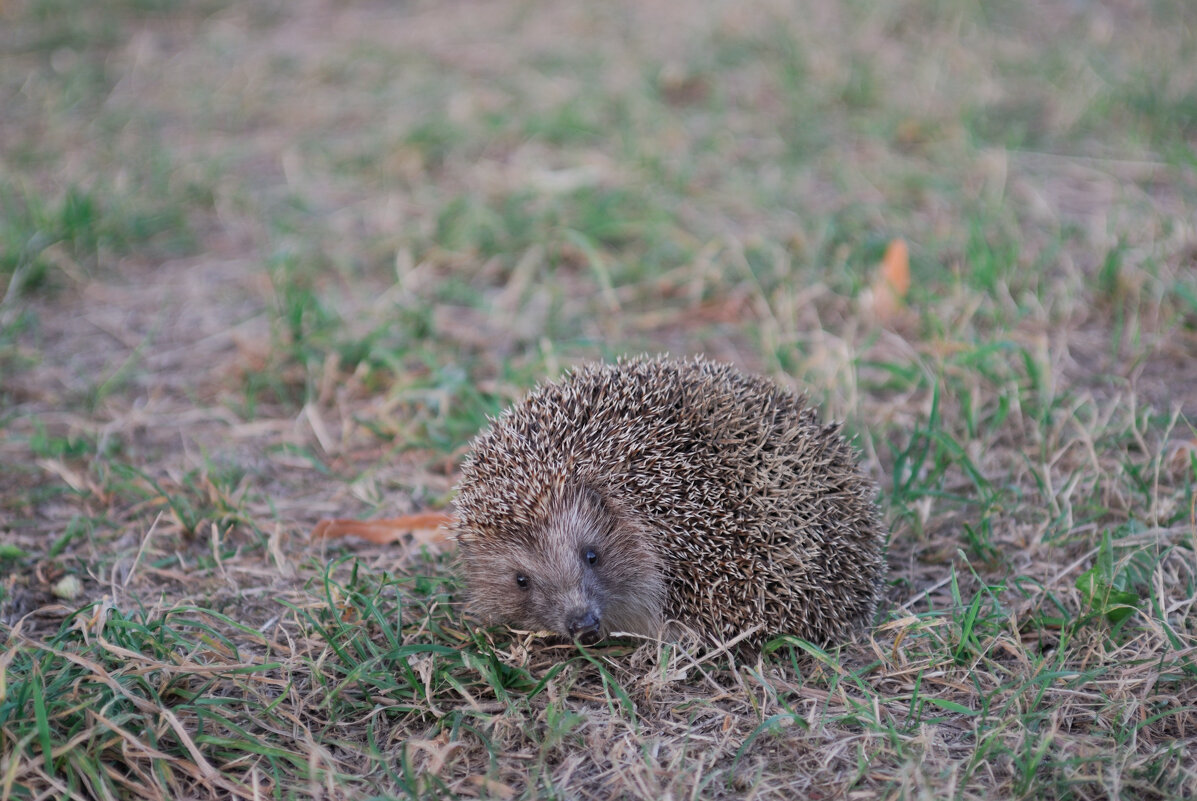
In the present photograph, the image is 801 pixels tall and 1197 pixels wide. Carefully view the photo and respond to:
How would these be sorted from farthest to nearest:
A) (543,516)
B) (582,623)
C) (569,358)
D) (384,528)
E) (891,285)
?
(891,285)
(569,358)
(384,528)
(543,516)
(582,623)

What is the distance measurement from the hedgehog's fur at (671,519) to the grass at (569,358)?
0.19m

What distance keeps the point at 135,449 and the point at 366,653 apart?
226cm

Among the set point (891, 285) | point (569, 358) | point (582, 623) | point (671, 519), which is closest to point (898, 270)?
point (891, 285)

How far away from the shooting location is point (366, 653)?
369cm

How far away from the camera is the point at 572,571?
12.6 feet

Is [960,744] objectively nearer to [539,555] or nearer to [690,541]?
[690,541]

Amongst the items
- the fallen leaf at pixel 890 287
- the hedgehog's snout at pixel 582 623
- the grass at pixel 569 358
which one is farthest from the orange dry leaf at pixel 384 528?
the fallen leaf at pixel 890 287

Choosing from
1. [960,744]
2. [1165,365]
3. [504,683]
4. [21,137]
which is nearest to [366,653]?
[504,683]

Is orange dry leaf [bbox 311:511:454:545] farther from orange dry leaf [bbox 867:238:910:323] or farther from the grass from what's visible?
orange dry leaf [bbox 867:238:910:323]

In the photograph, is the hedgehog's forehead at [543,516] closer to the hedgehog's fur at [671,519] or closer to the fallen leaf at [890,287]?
the hedgehog's fur at [671,519]

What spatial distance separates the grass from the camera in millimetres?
3324

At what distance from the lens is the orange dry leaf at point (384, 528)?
455 centimetres

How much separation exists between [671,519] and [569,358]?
79.8 inches

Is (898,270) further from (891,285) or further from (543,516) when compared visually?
(543,516)
